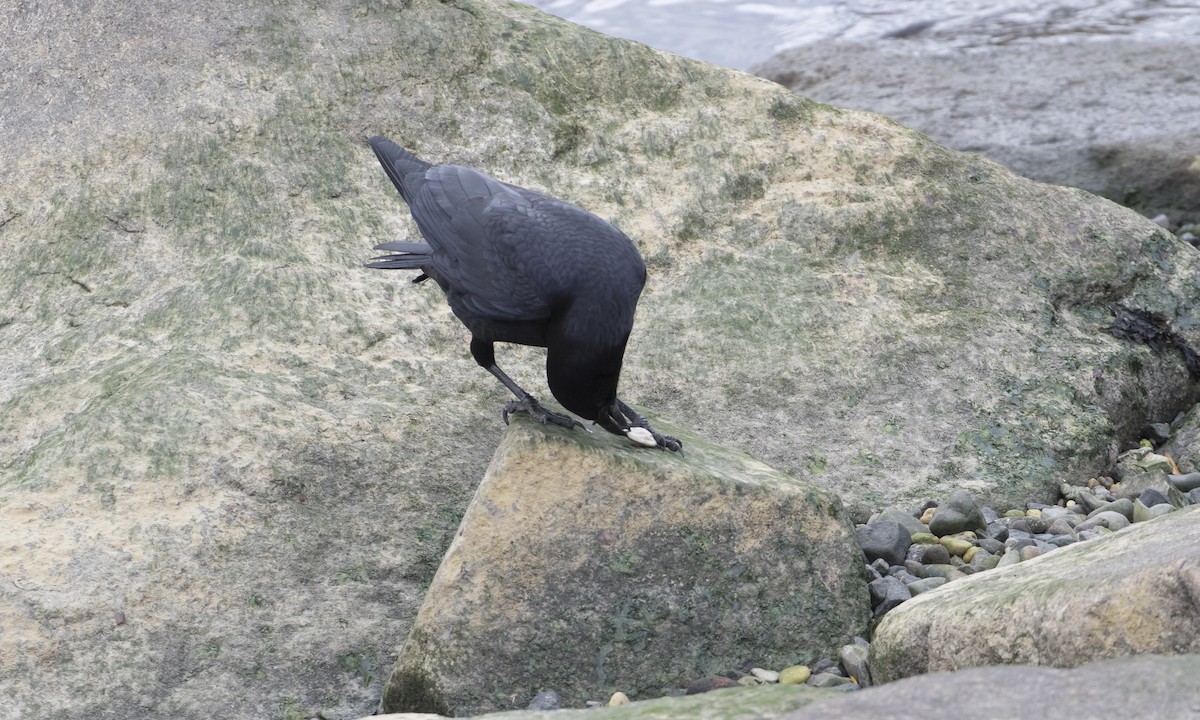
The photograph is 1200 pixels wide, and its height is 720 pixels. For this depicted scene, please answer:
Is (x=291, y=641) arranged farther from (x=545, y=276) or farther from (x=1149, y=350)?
(x=1149, y=350)

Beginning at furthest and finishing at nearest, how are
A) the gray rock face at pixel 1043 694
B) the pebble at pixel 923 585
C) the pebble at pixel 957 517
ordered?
the pebble at pixel 957 517 < the pebble at pixel 923 585 < the gray rock face at pixel 1043 694

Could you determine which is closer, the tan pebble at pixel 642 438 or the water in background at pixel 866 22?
the tan pebble at pixel 642 438

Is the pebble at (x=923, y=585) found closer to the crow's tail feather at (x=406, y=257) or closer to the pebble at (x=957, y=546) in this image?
the pebble at (x=957, y=546)

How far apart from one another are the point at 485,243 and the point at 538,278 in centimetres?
34

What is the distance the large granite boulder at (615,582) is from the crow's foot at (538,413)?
16 cm

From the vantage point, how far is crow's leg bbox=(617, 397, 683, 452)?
3.91 meters

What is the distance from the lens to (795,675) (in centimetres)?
355

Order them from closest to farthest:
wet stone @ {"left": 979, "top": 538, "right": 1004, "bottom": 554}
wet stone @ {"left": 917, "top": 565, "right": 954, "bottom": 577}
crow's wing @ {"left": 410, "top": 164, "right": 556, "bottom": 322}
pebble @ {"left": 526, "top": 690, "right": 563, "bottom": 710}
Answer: pebble @ {"left": 526, "top": 690, "right": 563, "bottom": 710}, crow's wing @ {"left": 410, "top": 164, "right": 556, "bottom": 322}, wet stone @ {"left": 917, "top": 565, "right": 954, "bottom": 577}, wet stone @ {"left": 979, "top": 538, "right": 1004, "bottom": 554}

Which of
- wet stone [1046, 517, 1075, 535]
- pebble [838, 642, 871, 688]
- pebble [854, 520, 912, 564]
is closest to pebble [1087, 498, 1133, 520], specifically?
wet stone [1046, 517, 1075, 535]

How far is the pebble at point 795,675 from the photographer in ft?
11.6

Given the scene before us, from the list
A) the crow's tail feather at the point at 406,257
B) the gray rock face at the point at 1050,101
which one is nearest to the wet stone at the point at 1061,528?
the crow's tail feather at the point at 406,257

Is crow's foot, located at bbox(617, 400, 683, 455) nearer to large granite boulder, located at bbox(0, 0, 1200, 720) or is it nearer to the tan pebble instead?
the tan pebble

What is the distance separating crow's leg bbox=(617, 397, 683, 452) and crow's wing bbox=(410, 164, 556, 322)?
44cm

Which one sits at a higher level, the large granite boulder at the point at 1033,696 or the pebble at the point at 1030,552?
the large granite boulder at the point at 1033,696
